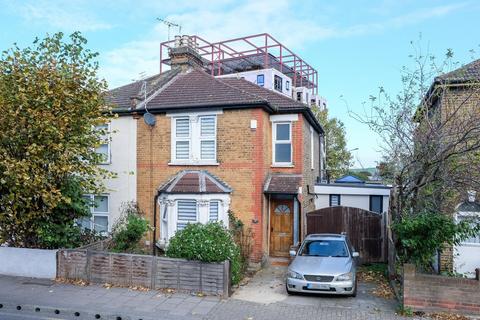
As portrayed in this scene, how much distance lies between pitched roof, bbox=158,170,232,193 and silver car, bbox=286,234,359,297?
3822 millimetres

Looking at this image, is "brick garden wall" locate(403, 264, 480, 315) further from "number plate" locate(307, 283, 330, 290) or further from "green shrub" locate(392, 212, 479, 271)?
"number plate" locate(307, 283, 330, 290)

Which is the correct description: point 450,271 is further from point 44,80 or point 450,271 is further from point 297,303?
point 44,80

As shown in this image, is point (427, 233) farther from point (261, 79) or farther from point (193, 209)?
point (261, 79)

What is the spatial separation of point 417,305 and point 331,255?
272 centimetres

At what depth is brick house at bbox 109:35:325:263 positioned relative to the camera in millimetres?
13703

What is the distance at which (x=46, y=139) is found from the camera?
416 inches

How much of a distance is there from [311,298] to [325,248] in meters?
1.83

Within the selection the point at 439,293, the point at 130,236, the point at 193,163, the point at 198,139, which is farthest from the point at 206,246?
the point at 439,293

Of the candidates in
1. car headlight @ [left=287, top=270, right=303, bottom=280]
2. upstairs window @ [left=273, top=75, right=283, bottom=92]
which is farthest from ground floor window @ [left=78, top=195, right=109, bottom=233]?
upstairs window @ [left=273, top=75, right=283, bottom=92]

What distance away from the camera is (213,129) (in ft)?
46.8

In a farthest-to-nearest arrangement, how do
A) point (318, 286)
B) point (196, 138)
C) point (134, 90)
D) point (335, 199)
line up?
point (335, 199) < point (134, 90) < point (196, 138) < point (318, 286)

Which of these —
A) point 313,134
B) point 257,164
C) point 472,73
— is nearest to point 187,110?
point 257,164

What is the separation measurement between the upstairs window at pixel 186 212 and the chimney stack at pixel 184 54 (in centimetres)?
748

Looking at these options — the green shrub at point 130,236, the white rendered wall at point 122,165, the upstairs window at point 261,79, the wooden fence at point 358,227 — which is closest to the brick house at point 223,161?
the white rendered wall at point 122,165
